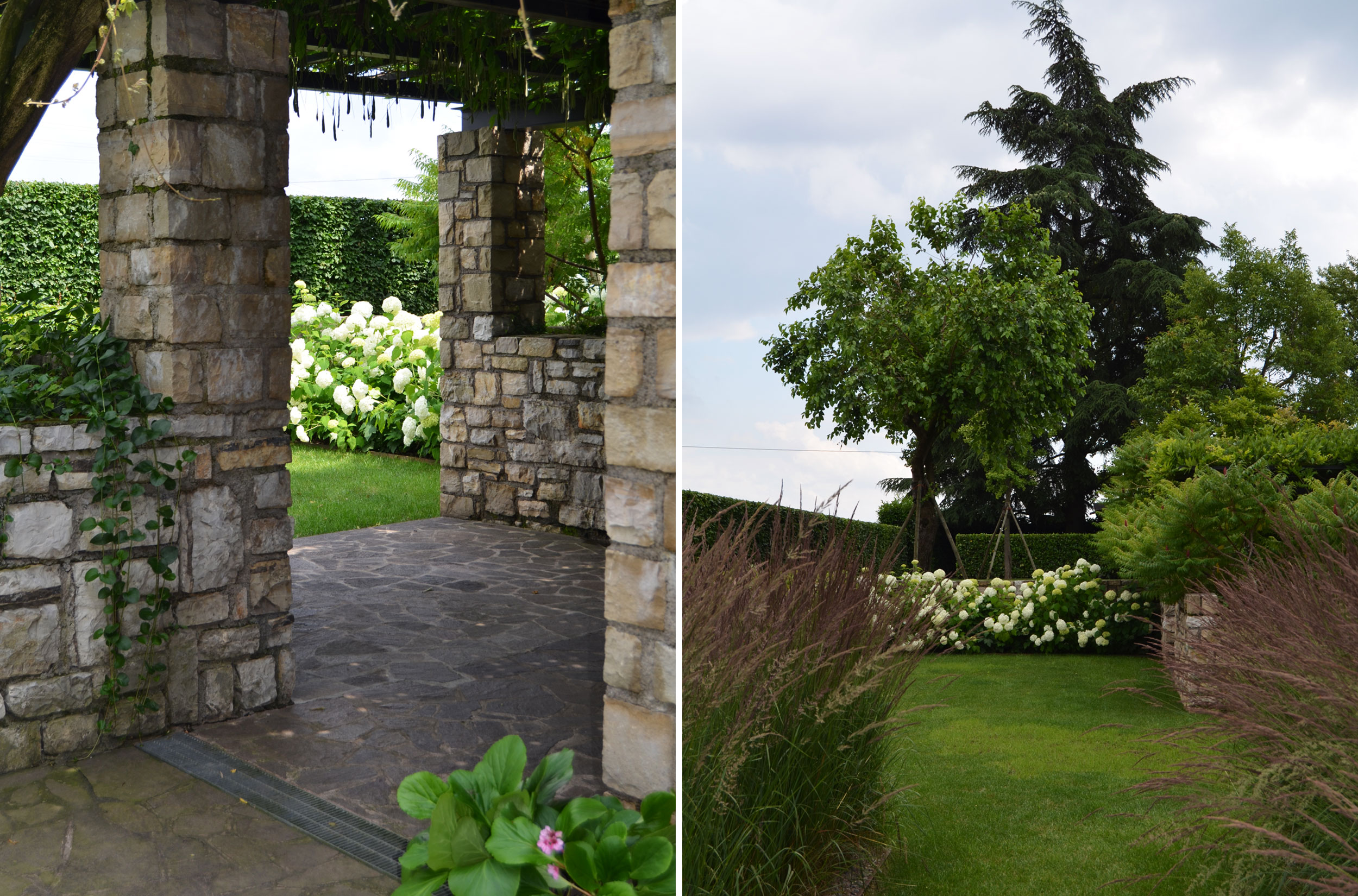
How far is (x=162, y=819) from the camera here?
10.4ft

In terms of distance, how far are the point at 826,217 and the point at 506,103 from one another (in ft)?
17.3

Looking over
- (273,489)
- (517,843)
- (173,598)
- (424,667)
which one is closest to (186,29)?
(273,489)

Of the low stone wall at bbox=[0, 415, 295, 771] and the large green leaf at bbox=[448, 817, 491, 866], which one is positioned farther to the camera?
the low stone wall at bbox=[0, 415, 295, 771]

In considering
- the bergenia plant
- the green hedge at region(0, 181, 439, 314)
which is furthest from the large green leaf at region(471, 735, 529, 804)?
the green hedge at region(0, 181, 439, 314)

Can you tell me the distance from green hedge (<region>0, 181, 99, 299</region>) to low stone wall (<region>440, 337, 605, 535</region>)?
183 inches

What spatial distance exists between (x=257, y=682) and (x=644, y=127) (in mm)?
2499

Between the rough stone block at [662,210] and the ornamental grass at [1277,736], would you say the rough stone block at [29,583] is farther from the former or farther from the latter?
the ornamental grass at [1277,736]

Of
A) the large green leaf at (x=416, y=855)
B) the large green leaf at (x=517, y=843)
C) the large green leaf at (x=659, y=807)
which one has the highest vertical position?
the large green leaf at (x=659, y=807)

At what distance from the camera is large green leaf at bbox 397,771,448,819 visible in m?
2.88

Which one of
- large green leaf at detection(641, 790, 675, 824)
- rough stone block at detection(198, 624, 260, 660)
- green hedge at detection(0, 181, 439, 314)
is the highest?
green hedge at detection(0, 181, 439, 314)

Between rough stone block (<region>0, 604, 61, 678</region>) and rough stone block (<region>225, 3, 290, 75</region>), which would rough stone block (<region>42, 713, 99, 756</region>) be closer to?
rough stone block (<region>0, 604, 61, 678</region>)

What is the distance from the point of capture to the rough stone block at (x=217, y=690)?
3900 millimetres

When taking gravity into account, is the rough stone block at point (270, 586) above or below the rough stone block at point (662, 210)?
below

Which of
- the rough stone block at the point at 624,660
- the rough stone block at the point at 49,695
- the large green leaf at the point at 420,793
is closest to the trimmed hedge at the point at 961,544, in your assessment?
the rough stone block at the point at 624,660
